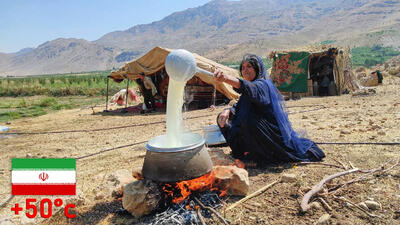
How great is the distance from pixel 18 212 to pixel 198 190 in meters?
1.82

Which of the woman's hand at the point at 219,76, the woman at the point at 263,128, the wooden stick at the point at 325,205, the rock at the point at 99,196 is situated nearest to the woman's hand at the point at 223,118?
the woman at the point at 263,128

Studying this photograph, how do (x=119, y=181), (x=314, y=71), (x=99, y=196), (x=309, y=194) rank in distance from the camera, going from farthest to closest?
(x=314, y=71) < (x=119, y=181) < (x=99, y=196) < (x=309, y=194)

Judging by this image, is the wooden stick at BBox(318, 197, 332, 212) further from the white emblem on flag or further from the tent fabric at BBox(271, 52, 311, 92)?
the tent fabric at BBox(271, 52, 311, 92)

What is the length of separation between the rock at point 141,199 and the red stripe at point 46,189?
80 cm

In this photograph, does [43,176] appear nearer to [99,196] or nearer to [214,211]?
[99,196]

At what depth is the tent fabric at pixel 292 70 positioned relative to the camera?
489 inches

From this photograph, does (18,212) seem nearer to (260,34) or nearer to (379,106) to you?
(379,106)

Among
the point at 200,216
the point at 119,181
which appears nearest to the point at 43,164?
the point at 119,181

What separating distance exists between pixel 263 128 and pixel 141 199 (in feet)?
5.15

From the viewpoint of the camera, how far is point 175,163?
2.46m

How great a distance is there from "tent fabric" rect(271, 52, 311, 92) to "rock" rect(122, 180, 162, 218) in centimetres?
1127

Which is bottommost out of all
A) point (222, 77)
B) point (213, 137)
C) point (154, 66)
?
point (213, 137)

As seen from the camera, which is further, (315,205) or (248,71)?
(248,71)

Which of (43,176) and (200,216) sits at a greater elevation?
(43,176)
